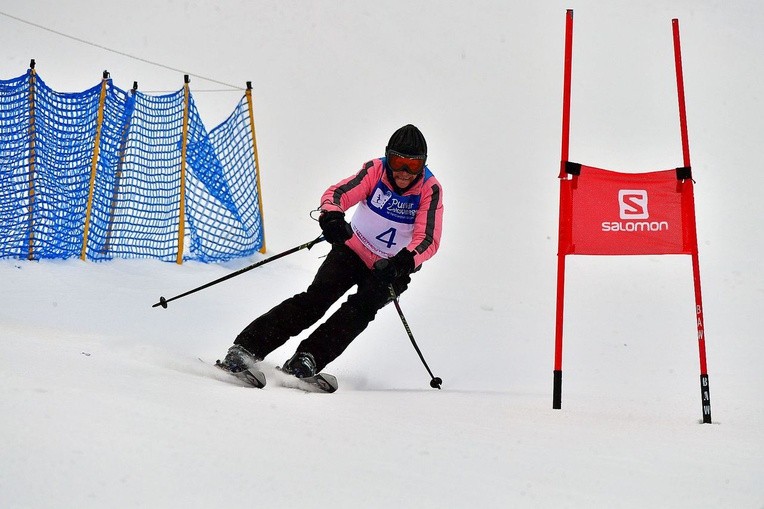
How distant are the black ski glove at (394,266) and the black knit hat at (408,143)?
19.8 inches

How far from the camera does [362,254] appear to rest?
4793mm

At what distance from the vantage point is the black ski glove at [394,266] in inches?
172

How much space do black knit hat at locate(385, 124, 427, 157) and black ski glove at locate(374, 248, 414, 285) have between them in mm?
502

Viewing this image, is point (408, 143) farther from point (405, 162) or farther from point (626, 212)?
point (626, 212)

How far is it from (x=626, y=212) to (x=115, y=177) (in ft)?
15.4

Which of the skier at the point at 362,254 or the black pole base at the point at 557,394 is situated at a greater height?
the skier at the point at 362,254

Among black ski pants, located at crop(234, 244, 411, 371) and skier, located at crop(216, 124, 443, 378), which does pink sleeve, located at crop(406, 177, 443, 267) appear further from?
black ski pants, located at crop(234, 244, 411, 371)

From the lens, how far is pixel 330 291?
4551mm

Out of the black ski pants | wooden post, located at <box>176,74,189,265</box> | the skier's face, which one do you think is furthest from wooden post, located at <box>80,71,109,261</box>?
the skier's face

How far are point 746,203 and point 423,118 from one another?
6.07 meters

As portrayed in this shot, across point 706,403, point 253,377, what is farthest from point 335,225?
point 706,403

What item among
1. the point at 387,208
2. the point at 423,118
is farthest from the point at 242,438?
the point at 423,118

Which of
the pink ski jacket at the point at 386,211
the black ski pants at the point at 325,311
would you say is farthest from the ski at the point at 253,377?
the pink ski jacket at the point at 386,211

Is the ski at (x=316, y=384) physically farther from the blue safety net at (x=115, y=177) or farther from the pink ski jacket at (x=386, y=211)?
the blue safety net at (x=115, y=177)
